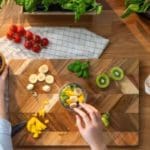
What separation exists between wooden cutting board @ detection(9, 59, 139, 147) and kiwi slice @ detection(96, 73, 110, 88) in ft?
0.05

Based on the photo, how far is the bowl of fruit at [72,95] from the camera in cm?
150

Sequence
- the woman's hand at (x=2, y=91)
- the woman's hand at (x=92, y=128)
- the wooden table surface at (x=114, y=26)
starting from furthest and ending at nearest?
the wooden table surface at (x=114, y=26) → the woman's hand at (x=2, y=91) → the woman's hand at (x=92, y=128)

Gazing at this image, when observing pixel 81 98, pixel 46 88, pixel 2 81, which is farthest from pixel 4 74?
pixel 81 98

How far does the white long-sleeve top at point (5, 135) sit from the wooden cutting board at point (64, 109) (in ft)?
0.23

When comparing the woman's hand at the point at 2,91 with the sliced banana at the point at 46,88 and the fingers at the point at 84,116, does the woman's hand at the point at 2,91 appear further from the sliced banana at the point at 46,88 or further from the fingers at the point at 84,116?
the fingers at the point at 84,116

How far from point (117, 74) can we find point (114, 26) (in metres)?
0.15

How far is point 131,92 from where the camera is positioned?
1.55 m

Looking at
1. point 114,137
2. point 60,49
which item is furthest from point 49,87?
point 114,137

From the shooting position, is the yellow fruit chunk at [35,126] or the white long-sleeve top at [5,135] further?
the yellow fruit chunk at [35,126]

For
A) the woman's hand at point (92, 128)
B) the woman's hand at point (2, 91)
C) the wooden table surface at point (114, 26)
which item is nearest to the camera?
the woman's hand at point (92, 128)

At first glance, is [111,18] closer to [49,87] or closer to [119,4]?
[119,4]

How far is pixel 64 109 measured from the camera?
1541mm

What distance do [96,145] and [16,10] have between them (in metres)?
0.50

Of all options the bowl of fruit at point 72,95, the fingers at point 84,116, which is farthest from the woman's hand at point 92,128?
the bowl of fruit at point 72,95
